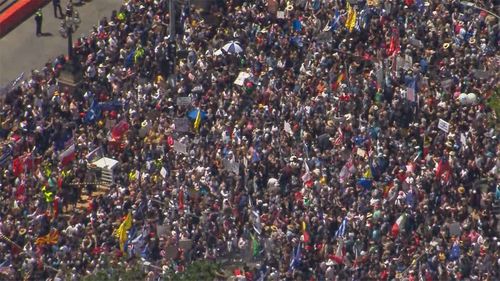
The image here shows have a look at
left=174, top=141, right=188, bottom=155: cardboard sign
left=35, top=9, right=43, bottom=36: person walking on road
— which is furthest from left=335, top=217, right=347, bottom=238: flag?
left=35, top=9, right=43, bottom=36: person walking on road

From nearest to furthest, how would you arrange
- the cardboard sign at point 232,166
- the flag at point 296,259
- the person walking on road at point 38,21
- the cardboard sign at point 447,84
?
1. the flag at point 296,259
2. the cardboard sign at point 232,166
3. the cardboard sign at point 447,84
4. the person walking on road at point 38,21

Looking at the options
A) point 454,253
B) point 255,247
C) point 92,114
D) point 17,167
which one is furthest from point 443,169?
point 17,167

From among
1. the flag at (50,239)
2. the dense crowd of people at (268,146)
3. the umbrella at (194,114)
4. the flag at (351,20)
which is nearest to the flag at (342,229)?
the dense crowd of people at (268,146)

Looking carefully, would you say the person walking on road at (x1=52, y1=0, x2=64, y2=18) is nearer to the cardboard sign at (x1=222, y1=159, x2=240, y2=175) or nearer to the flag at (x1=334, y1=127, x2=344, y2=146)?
the cardboard sign at (x1=222, y1=159, x2=240, y2=175)

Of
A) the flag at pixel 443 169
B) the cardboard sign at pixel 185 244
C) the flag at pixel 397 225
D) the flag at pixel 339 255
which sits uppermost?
the flag at pixel 443 169

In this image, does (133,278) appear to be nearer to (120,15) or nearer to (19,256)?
(19,256)

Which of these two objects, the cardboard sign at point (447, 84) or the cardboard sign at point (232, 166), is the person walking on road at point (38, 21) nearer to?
the cardboard sign at point (232, 166)

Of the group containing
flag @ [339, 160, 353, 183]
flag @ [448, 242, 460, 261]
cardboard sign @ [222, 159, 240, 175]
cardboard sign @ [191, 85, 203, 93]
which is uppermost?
flag @ [448, 242, 460, 261]
